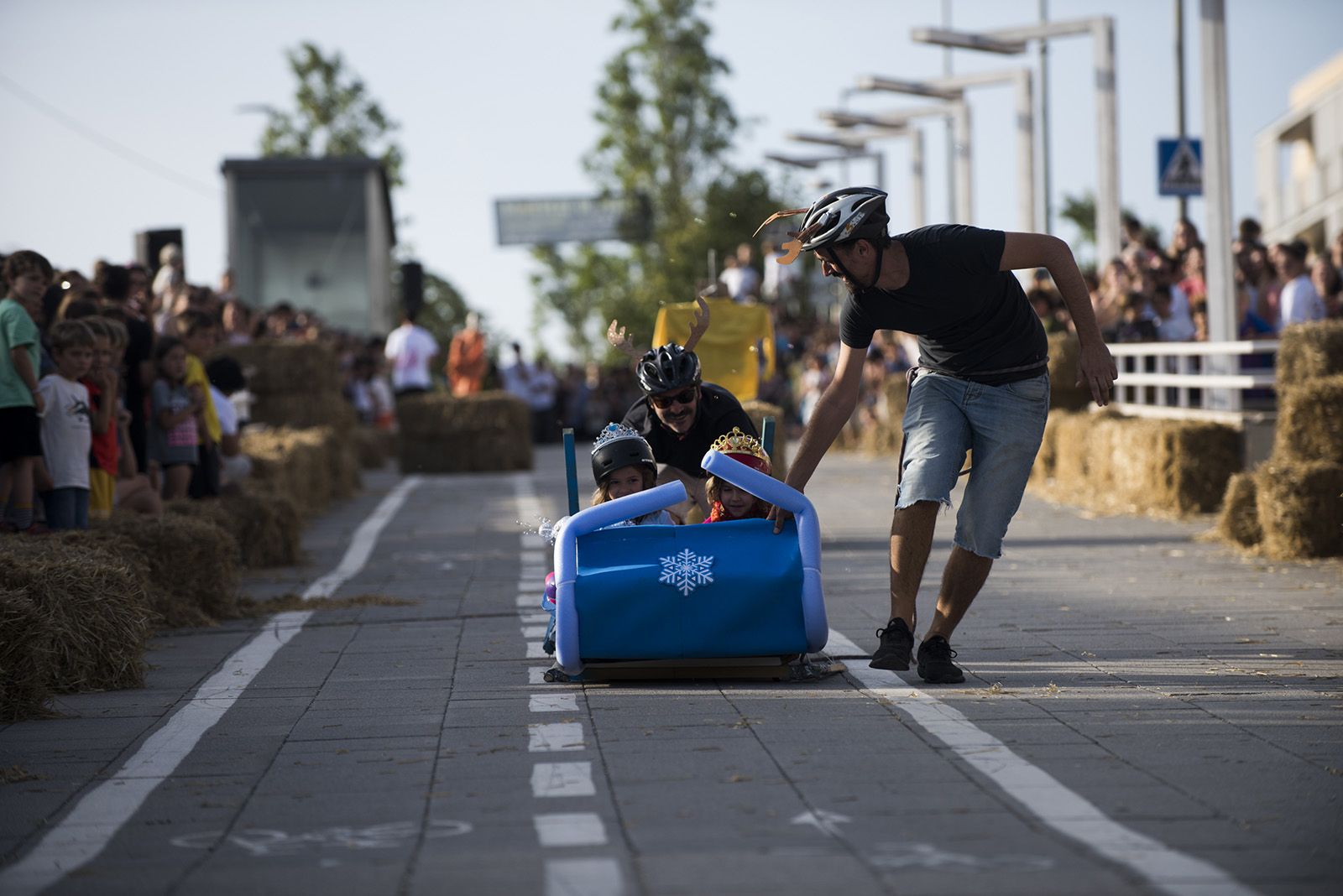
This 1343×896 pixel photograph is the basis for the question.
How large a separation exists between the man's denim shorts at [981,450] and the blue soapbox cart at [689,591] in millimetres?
613

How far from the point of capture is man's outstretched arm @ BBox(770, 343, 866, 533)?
8391 millimetres

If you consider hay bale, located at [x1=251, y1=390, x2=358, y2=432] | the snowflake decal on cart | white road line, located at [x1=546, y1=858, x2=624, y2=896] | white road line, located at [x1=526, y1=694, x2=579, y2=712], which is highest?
hay bale, located at [x1=251, y1=390, x2=358, y2=432]

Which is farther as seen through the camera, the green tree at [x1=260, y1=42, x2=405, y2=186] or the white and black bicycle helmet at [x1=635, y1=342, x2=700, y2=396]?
the green tree at [x1=260, y1=42, x2=405, y2=186]

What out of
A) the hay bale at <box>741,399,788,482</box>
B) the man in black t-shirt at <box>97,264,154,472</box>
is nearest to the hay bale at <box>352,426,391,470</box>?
the hay bale at <box>741,399,788,482</box>

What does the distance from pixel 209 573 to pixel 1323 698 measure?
6.58 m

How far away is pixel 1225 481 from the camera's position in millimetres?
17094

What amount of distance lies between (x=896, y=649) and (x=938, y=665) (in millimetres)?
398

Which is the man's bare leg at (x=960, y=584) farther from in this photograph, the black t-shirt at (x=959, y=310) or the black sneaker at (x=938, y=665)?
the black t-shirt at (x=959, y=310)

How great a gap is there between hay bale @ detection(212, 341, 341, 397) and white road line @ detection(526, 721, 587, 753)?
17.3 m

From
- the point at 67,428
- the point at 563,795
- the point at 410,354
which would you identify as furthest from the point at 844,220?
the point at 410,354

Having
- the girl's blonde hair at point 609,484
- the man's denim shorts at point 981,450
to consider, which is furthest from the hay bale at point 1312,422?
the girl's blonde hair at point 609,484

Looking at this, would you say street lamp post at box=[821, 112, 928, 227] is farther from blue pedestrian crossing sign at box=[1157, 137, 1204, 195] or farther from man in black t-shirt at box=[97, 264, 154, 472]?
man in black t-shirt at box=[97, 264, 154, 472]

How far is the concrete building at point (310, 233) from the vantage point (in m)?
33.7

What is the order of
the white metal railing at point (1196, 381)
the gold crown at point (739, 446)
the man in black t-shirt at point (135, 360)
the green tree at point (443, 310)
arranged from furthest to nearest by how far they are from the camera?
the green tree at point (443, 310) → the white metal railing at point (1196, 381) → the man in black t-shirt at point (135, 360) → the gold crown at point (739, 446)
